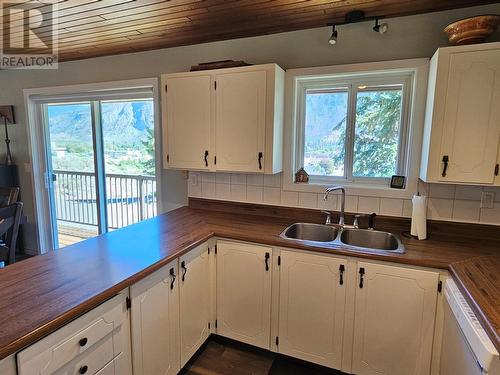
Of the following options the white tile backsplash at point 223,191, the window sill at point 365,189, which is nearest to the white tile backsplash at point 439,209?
the window sill at point 365,189

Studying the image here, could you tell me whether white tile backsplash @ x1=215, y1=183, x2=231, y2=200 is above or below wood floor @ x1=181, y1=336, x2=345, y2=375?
above

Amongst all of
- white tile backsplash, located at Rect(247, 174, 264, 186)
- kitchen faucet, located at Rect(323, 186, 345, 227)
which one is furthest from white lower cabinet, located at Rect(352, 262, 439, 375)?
white tile backsplash, located at Rect(247, 174, 264, 186)

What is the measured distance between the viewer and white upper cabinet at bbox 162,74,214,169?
225 centimetres

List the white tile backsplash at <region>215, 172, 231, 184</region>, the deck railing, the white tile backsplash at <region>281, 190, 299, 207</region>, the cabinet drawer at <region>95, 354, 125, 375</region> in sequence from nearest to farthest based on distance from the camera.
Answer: the cabinet drawer at <region>95, 354, 125, 375</region> < the white tile backsplash at <region>281, 190, 299, 207</region> < the white tile backsplash at <region>215, 172, 231, 184</region> < the deck railing

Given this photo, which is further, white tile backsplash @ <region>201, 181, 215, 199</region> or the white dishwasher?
white tile backsplash @ <region>201, 181, 215, 199</region>

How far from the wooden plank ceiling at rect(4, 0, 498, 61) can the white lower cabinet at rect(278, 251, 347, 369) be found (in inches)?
61.2

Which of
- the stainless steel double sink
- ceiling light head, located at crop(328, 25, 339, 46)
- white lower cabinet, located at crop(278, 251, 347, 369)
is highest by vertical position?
ceiling light head, located at crop(328, 25, 339, 46)

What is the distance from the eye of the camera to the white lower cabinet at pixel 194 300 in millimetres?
1771

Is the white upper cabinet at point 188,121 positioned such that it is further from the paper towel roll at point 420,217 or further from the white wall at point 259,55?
the paper towel roll at point 420,217

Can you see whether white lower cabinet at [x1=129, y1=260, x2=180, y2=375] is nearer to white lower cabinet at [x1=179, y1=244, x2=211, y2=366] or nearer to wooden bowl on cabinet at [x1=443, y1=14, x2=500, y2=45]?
white lower cabinet at [x1=179, y1=244, x2=211, y2=366]

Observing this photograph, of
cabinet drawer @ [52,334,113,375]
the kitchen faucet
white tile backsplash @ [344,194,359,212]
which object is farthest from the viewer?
white tile backsplash @ [344,194,359,212]

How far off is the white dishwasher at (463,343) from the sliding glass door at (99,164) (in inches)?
107

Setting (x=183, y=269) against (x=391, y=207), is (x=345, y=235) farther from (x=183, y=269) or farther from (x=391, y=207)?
(x=183, y=269)

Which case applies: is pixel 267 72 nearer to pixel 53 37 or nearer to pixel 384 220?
pixel 384 220
